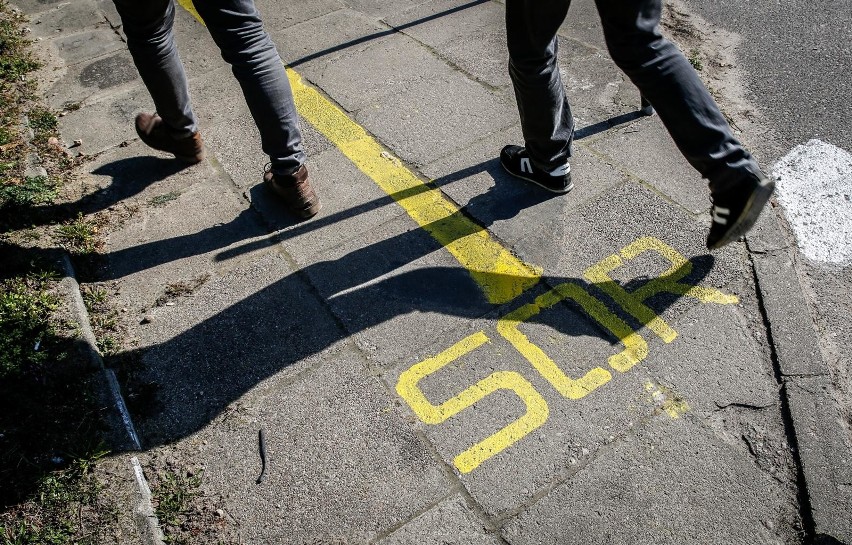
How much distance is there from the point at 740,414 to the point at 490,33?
3.49m

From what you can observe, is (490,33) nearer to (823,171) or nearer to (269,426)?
(823,171)

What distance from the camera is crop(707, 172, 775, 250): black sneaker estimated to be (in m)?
2.40

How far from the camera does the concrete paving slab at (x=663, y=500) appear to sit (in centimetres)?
209

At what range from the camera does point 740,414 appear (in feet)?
7.83

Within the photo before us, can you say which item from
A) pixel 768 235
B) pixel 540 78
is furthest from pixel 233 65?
pixel 768 235

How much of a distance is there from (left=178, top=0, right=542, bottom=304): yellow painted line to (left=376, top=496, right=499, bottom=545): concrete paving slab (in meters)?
0.99

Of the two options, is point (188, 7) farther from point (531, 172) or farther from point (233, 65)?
point (531, 172)

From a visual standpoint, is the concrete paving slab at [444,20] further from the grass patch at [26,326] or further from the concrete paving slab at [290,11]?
→ the grass patch at [26,326]

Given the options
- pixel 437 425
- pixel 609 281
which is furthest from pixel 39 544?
pixel 609 281

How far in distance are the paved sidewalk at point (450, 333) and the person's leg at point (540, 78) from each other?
0.27 m

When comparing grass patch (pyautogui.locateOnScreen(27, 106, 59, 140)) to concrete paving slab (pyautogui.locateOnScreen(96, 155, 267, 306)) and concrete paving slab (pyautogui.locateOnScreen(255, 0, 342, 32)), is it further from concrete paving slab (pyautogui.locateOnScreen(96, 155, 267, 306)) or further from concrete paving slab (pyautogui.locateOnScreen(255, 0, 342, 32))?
concrete paving slab (pyautogui.locateOnScreen(255, 0, 342, 32))

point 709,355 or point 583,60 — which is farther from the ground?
point 583,60

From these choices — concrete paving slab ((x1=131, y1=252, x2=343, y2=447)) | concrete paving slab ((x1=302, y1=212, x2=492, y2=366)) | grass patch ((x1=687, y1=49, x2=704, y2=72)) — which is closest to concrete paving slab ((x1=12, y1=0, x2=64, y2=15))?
concrete paving slab ((x1=131, y1=252, x2=343, y2=447))

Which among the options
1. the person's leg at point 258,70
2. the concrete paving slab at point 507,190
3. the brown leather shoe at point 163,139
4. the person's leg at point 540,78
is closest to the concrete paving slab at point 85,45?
the brown leather shoe at point 163,139
